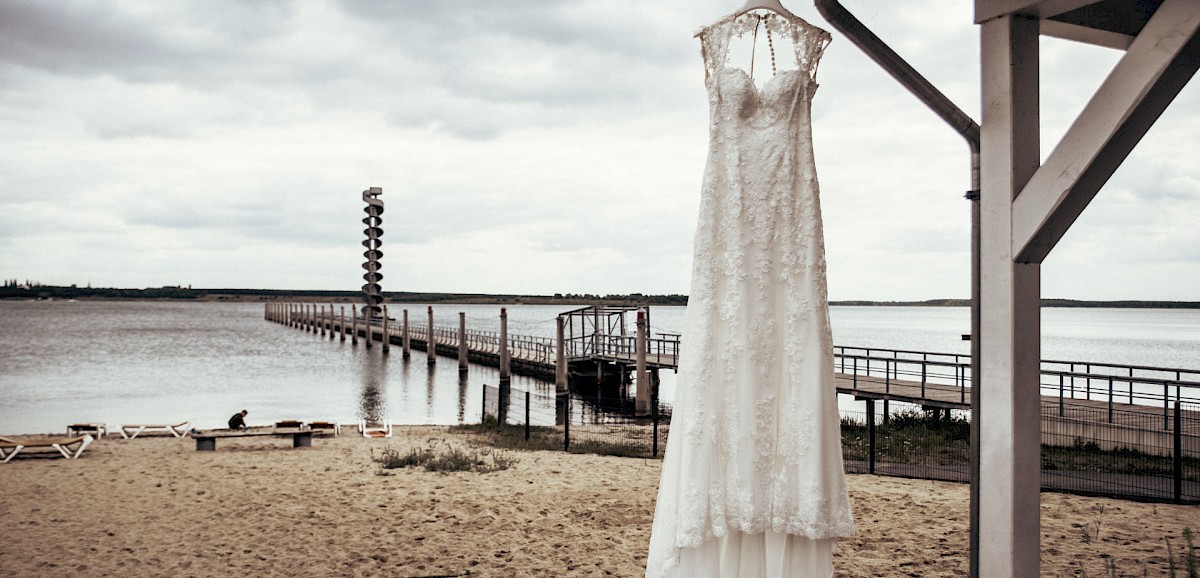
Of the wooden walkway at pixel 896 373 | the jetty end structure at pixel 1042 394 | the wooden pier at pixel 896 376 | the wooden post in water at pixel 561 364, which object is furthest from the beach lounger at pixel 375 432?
the wooden post in water at pixel 561 364

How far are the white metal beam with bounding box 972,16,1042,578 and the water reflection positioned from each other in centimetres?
2047

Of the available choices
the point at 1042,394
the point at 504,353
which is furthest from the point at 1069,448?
the point at 504,353

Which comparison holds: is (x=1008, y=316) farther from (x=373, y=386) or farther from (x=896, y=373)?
(x=373, y=386)

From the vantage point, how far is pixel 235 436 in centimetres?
1237

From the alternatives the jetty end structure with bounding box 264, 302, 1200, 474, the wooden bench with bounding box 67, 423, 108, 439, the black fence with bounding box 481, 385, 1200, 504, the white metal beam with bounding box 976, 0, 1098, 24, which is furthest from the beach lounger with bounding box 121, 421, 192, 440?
the white metal beam with bounding box 976, 0, 1098, 24

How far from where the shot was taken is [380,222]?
49938 mm

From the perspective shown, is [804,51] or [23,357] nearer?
[804,51]

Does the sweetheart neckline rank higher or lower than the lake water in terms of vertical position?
higher

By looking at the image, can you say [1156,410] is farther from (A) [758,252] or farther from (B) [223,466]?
(B) [223,466]

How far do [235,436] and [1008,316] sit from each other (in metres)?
12.5

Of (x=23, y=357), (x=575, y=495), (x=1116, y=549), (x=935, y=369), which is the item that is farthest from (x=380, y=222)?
(x=1116, y=549)

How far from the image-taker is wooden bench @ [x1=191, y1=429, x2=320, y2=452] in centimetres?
1212

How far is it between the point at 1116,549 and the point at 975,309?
4.14 metres

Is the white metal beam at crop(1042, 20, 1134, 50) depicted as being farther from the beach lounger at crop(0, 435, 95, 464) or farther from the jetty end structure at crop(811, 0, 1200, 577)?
the beach lounger at crop(0, 435, 95, 464)
